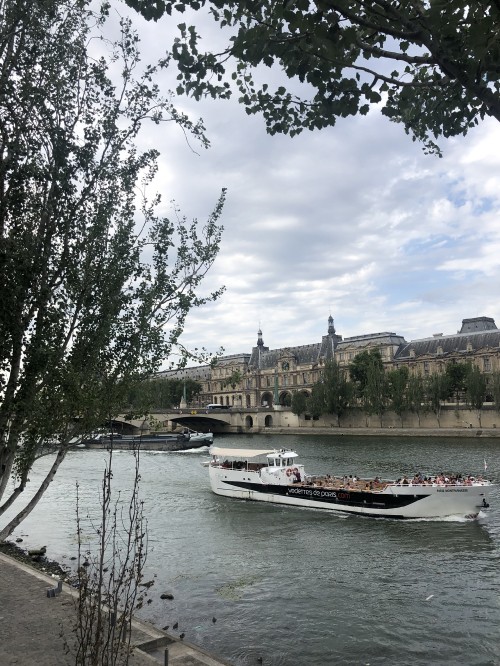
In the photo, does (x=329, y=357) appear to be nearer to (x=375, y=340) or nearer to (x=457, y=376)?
(x=375, y=340)

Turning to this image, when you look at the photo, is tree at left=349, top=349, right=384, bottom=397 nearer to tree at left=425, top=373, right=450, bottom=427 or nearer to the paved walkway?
tree at left=425, top=373, right=450, bottom=427

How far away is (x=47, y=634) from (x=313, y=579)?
12715 mm

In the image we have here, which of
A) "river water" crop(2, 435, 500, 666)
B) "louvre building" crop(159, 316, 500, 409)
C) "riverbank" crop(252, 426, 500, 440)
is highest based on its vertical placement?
"louvre building" crop(159, 316, 500, 409)

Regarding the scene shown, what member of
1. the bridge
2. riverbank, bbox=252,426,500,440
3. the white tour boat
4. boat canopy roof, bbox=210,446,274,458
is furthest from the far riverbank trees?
the white tour boat

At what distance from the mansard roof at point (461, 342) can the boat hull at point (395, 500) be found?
9368cm

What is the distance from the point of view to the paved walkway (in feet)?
35.8

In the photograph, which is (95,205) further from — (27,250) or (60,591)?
(60,591)

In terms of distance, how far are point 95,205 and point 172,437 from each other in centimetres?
8890

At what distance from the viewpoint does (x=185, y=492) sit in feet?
153

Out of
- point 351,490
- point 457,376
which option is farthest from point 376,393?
point 351,490

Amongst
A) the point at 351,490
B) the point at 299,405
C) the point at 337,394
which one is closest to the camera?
the point at 351,490

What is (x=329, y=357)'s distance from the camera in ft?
502

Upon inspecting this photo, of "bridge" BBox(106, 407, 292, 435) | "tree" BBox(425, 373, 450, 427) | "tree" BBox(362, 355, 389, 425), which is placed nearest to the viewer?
"tree" BBox(425, 373, 450, 427)

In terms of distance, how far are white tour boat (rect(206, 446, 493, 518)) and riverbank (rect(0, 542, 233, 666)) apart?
23.5 metres
